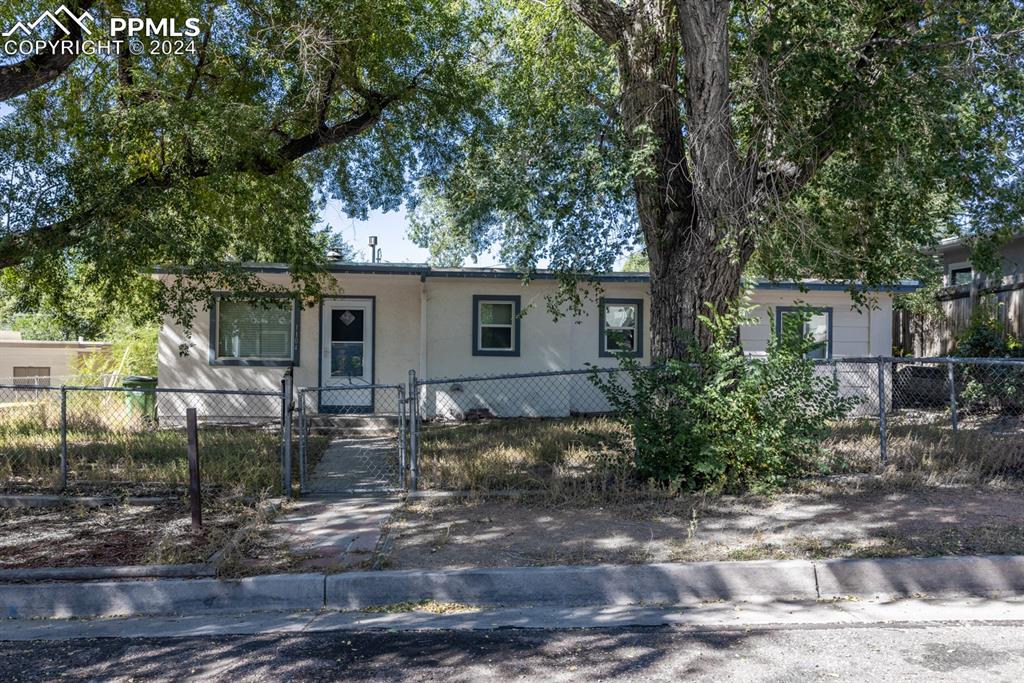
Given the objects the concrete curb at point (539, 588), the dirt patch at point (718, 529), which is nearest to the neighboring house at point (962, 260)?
the dirt patch at point (718, 529)

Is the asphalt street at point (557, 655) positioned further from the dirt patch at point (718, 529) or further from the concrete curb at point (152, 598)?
the dirt patch at point (718, 529)

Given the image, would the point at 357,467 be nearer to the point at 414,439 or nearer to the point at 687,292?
the point at 414,439

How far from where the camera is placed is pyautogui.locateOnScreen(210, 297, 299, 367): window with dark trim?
14180 millimetres

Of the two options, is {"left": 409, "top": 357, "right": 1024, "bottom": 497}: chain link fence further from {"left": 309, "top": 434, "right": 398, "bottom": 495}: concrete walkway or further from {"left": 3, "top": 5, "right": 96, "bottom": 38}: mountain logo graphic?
{"left": 3, "top": 5, "right": 96, "bottom": 38}: mountain logo graphic

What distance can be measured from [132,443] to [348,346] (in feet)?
16.0

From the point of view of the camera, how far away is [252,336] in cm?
1441

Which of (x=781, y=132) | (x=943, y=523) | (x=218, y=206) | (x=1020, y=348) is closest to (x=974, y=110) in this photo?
(x=781, y=132)

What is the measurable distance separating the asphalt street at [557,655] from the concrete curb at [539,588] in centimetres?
60

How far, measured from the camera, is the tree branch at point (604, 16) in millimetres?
8844

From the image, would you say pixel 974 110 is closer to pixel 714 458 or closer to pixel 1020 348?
pixel 714 458

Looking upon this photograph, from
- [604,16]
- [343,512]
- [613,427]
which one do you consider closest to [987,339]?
[613,427]

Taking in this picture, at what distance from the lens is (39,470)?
8.80 metres

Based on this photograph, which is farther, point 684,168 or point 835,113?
point 684,168

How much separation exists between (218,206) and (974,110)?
32.1 ft
